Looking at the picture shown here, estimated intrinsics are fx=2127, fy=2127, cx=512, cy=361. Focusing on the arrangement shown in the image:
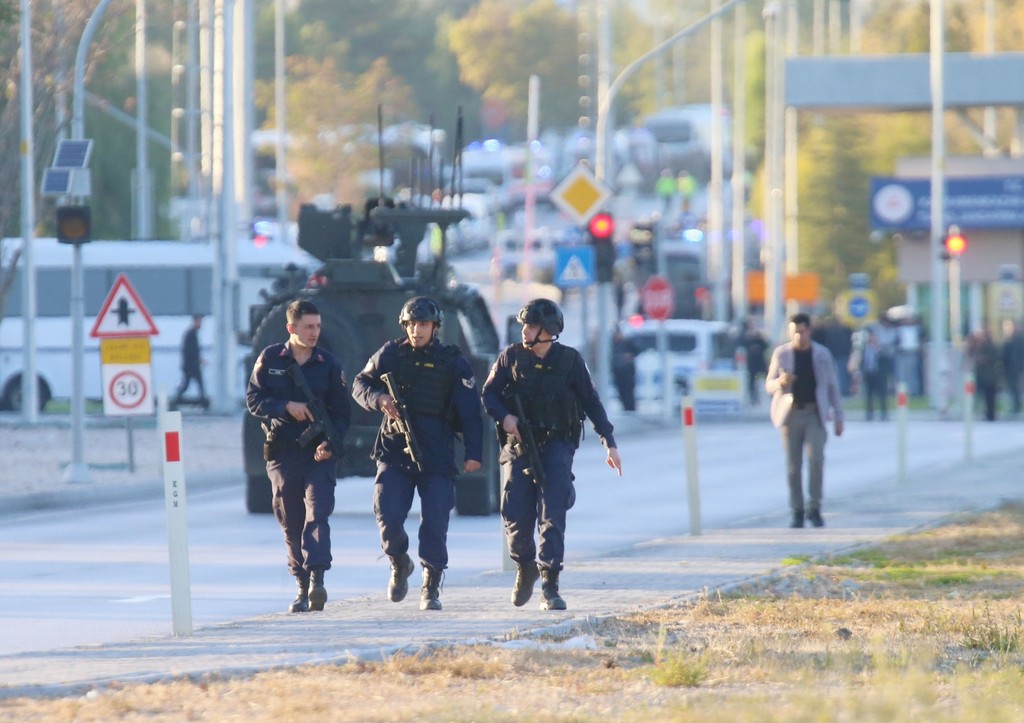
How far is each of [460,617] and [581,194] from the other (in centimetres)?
1945

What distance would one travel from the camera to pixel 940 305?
138ft

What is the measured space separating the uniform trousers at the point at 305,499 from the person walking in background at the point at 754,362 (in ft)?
105

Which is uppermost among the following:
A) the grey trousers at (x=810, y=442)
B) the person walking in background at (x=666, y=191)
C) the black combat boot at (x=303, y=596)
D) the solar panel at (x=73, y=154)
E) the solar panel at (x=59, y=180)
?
the person walking in background at (x=666, y=191)

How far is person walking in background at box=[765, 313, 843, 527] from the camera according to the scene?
17500mm

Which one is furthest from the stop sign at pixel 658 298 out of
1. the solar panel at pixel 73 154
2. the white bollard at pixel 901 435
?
the solar panel at pixel 73 154

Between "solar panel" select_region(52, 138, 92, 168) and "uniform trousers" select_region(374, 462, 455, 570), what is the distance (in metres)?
11.8

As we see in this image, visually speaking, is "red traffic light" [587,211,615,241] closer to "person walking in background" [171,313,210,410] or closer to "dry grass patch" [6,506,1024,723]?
"person walking in background" [171,313,210,410]

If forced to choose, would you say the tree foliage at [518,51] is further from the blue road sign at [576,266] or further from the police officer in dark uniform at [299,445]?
the police officer in dark uniform at [299,445]

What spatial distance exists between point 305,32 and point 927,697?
9509 centimetres

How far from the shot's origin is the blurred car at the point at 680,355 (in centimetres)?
4322

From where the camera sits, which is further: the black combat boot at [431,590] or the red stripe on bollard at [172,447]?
the black combat boot at [431,590]

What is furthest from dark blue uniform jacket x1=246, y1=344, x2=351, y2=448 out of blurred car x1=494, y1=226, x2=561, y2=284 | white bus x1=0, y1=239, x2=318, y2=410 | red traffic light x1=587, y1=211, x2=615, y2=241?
blurred car x1=494, y1=226, x2=561, y2=284

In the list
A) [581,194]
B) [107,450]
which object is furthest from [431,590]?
[581,194]

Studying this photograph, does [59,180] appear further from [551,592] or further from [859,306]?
[859,306]
